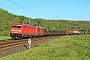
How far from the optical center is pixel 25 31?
4916 centimetres

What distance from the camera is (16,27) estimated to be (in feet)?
152

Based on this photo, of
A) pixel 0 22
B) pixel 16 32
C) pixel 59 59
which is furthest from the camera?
pixel 0 22

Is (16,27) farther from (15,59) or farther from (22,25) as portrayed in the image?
(15,59)

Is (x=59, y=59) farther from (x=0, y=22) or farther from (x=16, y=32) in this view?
(x=0, y=22)

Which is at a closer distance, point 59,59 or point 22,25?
point 59,59

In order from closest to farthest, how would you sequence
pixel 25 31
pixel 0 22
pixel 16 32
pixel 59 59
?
1. pixel 59 59
2. pixel 16 32
3. pixel 25 31
4. pixel 0 22

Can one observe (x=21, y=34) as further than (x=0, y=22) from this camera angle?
No

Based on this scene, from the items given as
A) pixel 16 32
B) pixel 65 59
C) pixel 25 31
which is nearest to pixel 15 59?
pixel 65 59

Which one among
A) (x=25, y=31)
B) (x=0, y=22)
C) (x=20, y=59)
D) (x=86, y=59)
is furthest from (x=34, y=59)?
(x=0, y=22)

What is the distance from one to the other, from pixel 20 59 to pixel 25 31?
35686 millimetres

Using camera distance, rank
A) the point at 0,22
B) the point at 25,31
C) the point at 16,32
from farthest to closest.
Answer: the point at 0,22
the point at 25,31
the point at 16,32

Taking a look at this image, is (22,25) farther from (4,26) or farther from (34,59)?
(4,26)

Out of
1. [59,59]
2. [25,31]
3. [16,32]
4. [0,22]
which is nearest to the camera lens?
[59,59]

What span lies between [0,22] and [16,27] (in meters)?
64.8
